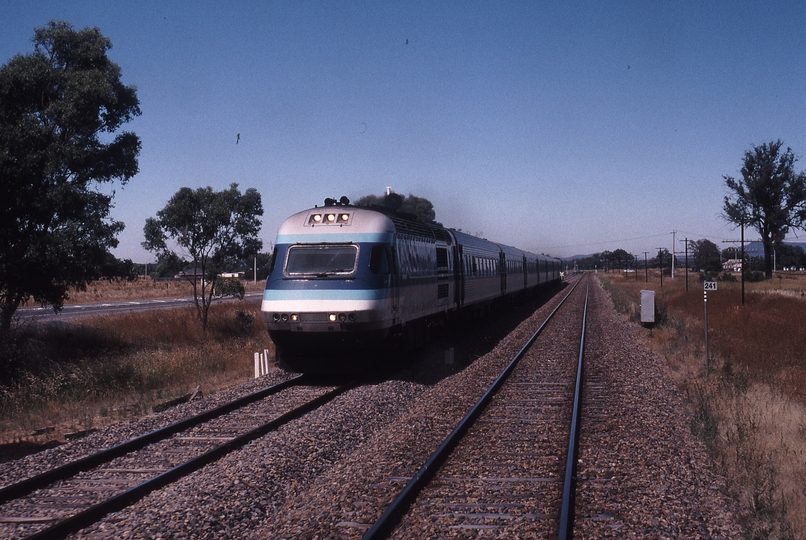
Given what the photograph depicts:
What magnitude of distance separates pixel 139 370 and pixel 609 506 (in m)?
11.4

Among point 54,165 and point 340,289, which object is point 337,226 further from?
point 54,165

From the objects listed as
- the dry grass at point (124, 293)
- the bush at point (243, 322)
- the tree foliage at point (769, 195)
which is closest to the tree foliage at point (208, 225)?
the bush at point (243, 322)

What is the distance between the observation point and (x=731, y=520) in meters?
5.91

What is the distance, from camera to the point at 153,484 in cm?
673

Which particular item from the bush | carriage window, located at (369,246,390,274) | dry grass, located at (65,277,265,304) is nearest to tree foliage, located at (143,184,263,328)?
the bush

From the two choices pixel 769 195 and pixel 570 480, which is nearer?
pixel 570 480

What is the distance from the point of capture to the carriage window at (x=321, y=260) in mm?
12359

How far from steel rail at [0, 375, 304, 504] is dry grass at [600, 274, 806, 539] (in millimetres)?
6816

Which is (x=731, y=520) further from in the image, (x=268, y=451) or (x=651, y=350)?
(x=651, y=350)

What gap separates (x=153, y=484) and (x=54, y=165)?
10.6 m

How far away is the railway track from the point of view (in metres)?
5.98

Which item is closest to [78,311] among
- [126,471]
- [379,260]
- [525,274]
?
[525,274]

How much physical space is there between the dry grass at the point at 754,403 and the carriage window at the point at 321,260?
6455 mm

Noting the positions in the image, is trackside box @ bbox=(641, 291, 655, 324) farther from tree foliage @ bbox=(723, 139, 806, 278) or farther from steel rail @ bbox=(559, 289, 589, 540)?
tree foliage @ bbox=(723, 139, 806, 278)
